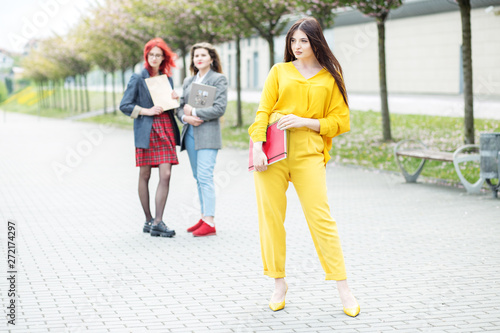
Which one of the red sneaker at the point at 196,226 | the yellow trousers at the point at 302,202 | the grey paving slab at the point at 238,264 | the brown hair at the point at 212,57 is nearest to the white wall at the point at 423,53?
the grey paving slab at the point at 238,264

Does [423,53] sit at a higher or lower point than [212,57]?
higher

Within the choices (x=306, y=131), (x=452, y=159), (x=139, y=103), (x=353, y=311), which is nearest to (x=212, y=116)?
(x=139, y=103)

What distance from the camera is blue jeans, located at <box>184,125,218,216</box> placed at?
7.23 m

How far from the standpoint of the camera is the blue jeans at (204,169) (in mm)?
7227

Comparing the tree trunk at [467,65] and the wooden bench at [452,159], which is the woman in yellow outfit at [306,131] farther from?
the tree trunk at [467,65]

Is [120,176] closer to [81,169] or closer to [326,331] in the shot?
[81,169]

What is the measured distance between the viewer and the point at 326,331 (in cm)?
414

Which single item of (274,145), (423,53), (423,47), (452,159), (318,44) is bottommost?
(452,159)

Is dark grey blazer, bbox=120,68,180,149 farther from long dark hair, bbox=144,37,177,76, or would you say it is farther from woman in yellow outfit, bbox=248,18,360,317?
woman in yellow outfit, bbox=248,18,360,317

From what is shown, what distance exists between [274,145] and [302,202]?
0.42m

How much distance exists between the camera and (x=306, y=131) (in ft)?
14.7

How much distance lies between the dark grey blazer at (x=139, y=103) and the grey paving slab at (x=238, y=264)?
3.36 ft

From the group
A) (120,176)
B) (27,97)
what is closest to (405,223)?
(120,176)

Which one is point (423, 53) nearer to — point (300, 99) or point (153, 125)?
point (153, 125)
